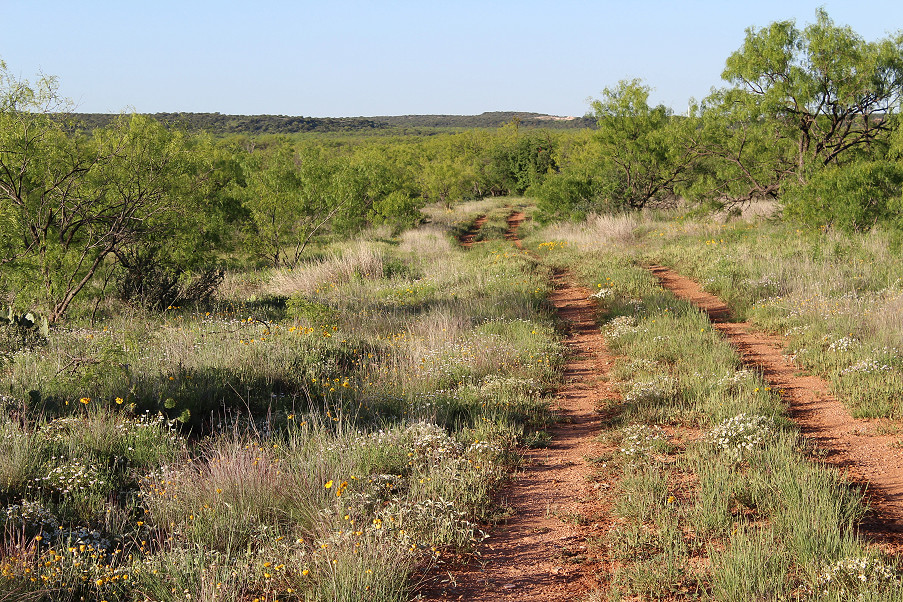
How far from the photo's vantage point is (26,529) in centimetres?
368

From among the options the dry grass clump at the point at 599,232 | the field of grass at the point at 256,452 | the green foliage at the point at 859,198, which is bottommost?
the field of grass at the point at 256,452

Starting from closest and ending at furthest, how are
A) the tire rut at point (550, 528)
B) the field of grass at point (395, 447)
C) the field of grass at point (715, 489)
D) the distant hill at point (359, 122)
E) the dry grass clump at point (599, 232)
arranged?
the field of grass at point (715, 489) < the field of grass at point (395, 447) < the tire rut at point (550, 528) < the dry grass clump at point (599, 232) < the distant hill at point (359, 122)

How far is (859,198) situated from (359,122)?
153 meters

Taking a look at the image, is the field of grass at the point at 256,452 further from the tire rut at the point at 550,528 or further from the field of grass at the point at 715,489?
the field of grass at the point at 715,489

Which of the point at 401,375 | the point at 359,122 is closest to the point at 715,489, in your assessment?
the point at 401,375

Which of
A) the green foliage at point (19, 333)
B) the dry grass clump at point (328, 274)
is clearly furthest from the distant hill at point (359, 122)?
the green foliage at point (19, 333)

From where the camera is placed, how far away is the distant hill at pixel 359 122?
11772 cm

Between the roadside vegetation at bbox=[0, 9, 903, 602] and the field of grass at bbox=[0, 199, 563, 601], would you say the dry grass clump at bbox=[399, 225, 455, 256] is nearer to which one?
the roadside vegetation at bbox=[0, 9, 903, 602]

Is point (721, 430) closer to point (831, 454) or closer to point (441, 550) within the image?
point (831, 454)

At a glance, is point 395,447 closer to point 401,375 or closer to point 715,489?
point 401,375

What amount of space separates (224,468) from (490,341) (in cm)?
442

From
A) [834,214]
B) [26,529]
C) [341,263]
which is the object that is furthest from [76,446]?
[834,214]

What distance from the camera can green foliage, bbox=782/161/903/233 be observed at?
42.6ft

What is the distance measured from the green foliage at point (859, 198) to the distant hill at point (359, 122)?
7921cm
